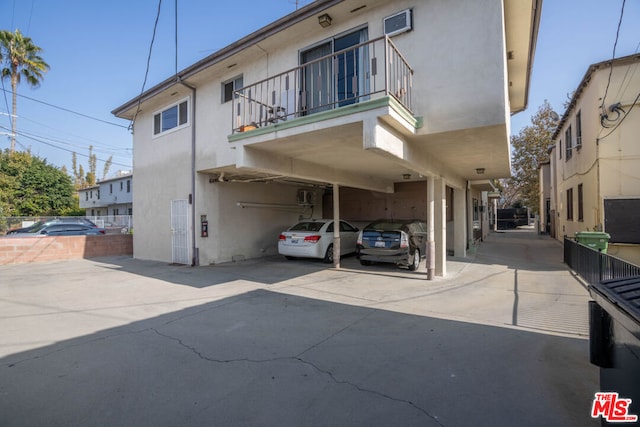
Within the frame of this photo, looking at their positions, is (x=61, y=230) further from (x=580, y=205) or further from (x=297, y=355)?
(x=580, y=205)

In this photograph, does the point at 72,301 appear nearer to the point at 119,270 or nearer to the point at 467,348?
the point at 119,270

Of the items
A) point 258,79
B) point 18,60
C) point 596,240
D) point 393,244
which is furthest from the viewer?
point 18,60

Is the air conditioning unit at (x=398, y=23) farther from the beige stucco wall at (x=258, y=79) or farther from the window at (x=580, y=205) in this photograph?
the window at (x=580, y=205)

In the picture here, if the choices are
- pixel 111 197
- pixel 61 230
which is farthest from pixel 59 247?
pixel 111 197

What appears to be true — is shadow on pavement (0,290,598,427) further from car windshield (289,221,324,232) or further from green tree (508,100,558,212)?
green tree (508,100,558,212)

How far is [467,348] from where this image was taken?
3.91 meters

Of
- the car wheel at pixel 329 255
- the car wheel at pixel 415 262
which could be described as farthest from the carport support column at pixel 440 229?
the car wheel at pixel 329 255

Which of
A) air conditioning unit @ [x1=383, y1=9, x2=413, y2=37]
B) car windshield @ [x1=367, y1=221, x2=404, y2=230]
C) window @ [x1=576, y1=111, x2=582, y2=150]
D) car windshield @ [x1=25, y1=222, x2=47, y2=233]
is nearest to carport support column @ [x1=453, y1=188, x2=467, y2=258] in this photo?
car windshield @ [x1=367, y1=221, x2=404, y2=230]

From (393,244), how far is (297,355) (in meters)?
5.64

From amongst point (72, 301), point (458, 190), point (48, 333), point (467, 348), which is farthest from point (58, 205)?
point (467, 348)

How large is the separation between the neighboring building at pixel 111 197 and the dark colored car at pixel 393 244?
28709mm

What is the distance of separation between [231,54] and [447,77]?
5.81 meters

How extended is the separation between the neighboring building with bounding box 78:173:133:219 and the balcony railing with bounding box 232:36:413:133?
2781 cm

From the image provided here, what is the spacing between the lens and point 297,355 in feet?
12.3
